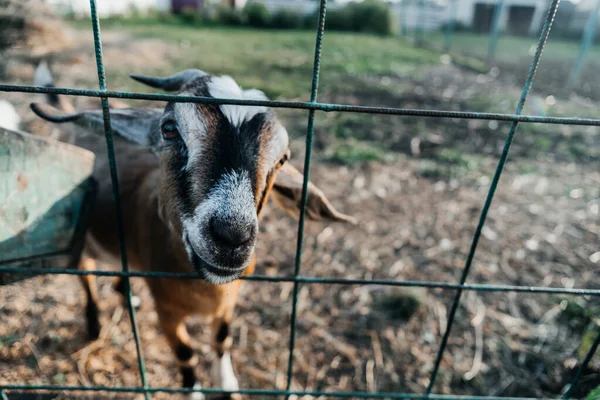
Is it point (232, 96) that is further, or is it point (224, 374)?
point (224, 374)

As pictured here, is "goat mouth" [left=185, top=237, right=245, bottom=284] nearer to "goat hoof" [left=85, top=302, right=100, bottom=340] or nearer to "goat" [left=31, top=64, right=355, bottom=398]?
"goat" [left=31, top=64, right=355, bottom=398]

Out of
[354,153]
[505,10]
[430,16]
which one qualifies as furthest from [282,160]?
[505,10]

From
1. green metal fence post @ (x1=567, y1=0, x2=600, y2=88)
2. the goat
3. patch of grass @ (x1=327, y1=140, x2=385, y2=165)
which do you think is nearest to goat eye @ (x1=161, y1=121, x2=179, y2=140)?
the goat

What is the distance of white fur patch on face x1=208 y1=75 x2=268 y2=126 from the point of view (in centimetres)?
165

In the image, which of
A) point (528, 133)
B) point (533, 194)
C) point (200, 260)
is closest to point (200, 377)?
point (200, 260)

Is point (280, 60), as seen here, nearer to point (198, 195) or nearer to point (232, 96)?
point (232, 96)

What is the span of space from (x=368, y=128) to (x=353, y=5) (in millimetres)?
20114

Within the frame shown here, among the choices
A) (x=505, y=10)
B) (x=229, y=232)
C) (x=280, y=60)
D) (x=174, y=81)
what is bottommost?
(x=280, y=60)

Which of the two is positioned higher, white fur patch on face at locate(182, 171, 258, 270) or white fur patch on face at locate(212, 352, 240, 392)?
white fur patch on face at locate(182, 171, 258, 270)

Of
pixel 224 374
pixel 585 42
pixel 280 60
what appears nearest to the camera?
pixel 224 374

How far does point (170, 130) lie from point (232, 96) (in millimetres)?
296

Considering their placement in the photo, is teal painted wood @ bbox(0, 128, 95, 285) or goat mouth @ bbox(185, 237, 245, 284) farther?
teal painted wood @ bbox(0, 128, 95, 285)

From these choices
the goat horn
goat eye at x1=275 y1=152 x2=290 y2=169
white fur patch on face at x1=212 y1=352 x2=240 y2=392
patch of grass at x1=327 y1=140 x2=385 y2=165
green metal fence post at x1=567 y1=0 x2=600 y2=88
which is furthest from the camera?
green metal fence post at x1=567 y1=0 x2=600 y2=88

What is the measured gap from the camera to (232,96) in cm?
172
